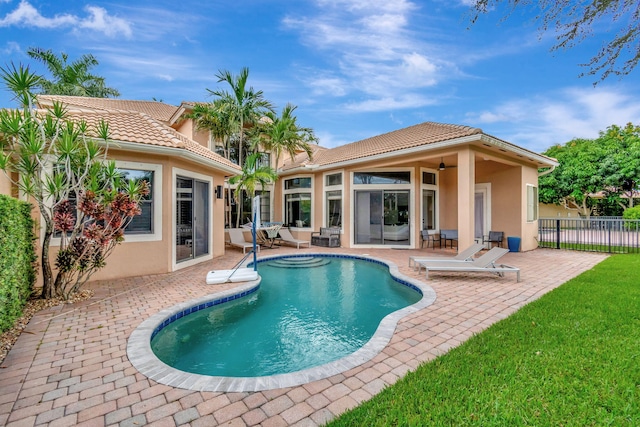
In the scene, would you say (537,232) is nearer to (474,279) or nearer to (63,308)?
(474,279)

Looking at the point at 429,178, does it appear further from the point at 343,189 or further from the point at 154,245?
the point at 154,245

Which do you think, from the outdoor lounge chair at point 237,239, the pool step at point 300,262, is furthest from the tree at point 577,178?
the outdoor lounge chair at point 237,239

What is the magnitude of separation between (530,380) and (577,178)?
114ft

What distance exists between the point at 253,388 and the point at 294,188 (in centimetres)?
1424

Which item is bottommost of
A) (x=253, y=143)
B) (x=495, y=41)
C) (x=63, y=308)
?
(x=63, y=308)

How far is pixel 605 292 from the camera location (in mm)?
6203

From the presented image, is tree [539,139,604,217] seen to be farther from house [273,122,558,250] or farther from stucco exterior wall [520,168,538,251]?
stucco exterior wall [520,168,538,251]

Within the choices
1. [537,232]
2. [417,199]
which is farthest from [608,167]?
[417,199]

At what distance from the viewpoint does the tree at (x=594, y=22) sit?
487 cm

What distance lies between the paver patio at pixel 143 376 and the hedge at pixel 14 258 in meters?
0.45

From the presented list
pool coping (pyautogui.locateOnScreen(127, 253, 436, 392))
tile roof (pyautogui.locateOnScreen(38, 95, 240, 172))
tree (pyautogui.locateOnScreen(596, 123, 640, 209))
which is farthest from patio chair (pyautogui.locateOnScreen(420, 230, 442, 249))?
tree (pyautogui.locateOnScreen(596, 123, 640, 209))

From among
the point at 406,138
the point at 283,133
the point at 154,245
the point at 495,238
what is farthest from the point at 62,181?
the point at 495,238

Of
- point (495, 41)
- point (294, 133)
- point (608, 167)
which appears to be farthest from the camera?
point (608, 167)

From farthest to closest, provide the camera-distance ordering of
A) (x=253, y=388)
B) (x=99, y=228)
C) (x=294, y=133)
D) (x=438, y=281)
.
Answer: (x=294, y=133), (x=438, y=281), (x=99, y=228), (x=253, y=388)
